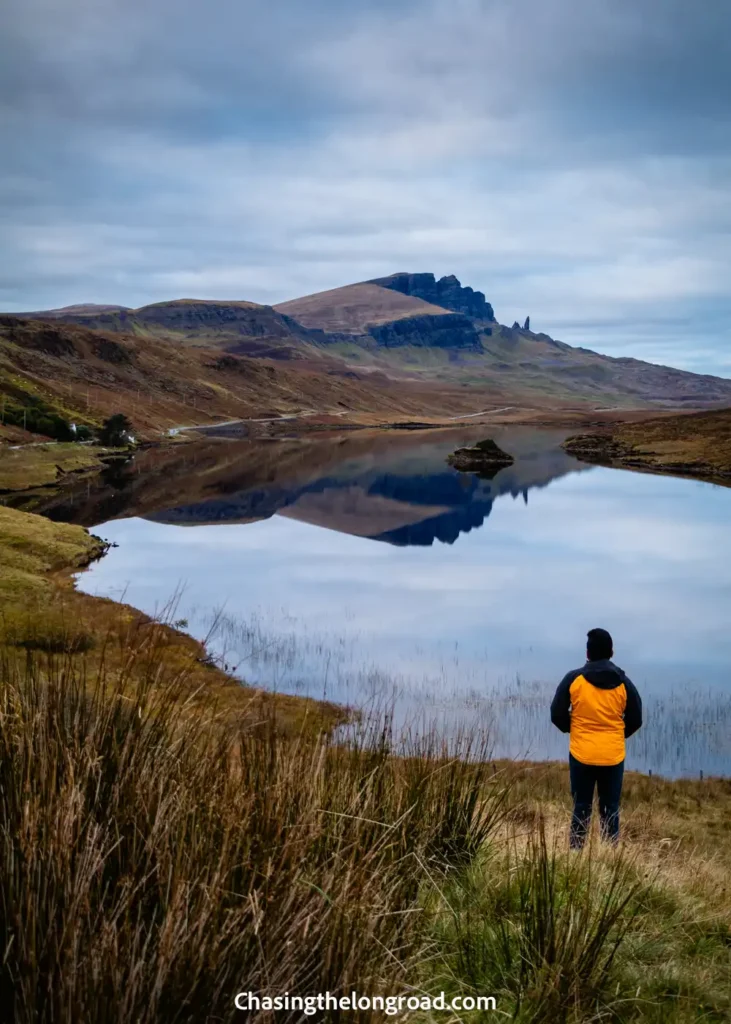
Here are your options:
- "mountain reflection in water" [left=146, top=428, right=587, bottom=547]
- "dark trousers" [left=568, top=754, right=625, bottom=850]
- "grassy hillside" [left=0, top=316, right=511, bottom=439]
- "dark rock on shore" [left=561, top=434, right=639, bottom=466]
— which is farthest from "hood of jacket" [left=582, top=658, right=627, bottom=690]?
"grassy hillside" [left=0, top=316, right=511, bottom=439]

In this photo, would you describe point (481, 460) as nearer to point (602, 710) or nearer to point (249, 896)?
point (602, 710)

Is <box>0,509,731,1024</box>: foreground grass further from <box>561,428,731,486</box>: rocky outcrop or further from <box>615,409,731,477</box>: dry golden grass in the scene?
<box>615,409,731,477</box>: dry golden grass

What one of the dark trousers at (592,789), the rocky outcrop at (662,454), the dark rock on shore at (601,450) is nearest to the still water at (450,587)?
the dark trousers at (592,789)

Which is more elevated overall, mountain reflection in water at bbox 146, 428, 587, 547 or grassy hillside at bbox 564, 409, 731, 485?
grassy hillside at bbox 564, 409, 731, 485

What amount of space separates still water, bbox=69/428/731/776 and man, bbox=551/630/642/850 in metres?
1.89

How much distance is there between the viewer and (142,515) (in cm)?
5184

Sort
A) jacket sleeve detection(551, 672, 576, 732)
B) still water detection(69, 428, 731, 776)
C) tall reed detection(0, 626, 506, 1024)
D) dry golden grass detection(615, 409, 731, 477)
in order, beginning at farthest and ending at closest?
dry golden grass detection(615, 409, 731, 477), still water detection(69, 428, 731, 776), jacket sleeve detection(551, 672, 576, 732), tall reed detection(0, 626, 506, 1024)

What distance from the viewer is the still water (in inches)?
806

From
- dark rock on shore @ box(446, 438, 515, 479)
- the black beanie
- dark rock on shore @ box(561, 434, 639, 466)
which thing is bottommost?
the black beanie

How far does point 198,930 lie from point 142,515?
166 ft

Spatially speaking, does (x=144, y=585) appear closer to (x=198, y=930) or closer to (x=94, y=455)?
(x=198, y=930)

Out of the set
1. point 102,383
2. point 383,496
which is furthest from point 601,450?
point 102,383

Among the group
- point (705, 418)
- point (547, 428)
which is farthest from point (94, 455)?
point (547, 428)

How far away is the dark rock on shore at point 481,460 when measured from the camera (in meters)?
88.2
